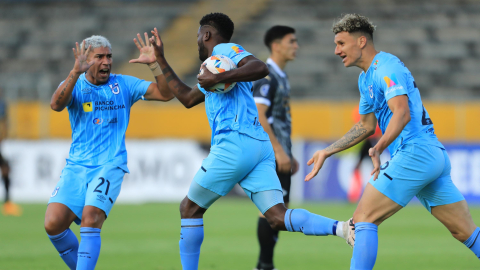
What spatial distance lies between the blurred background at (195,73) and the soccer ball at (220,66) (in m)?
10.8

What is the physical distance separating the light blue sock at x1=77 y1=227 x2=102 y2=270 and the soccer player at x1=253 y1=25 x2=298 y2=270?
6.73 feet

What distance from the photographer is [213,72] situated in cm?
499

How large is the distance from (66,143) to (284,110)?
1018cm

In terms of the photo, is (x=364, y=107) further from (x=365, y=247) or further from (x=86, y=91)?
(x=86, y=91)

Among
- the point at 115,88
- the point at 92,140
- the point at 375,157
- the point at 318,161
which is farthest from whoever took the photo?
the point at 115,88

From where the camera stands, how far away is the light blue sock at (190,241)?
520cm

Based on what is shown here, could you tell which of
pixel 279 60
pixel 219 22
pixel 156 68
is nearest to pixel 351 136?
pixel 219 22

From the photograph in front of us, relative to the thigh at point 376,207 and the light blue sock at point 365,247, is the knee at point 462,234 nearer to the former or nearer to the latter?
the thigh at point 376,207

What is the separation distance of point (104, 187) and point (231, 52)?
1631mm

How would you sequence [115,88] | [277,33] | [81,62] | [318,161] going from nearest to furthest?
[318,161], [81,62], [115,88], [277,33]

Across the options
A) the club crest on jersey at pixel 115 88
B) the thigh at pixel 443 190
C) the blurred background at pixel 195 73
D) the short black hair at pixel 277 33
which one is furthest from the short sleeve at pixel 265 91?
the blurred background at pixel 195 73

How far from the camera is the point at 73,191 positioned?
18.2 feet

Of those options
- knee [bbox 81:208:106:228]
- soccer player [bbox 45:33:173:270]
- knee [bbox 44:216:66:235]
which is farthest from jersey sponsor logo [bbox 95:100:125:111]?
knee [bbox 44:216:66:235]

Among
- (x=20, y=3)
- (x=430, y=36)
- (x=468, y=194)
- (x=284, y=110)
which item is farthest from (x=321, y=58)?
(x=284, y=110)
